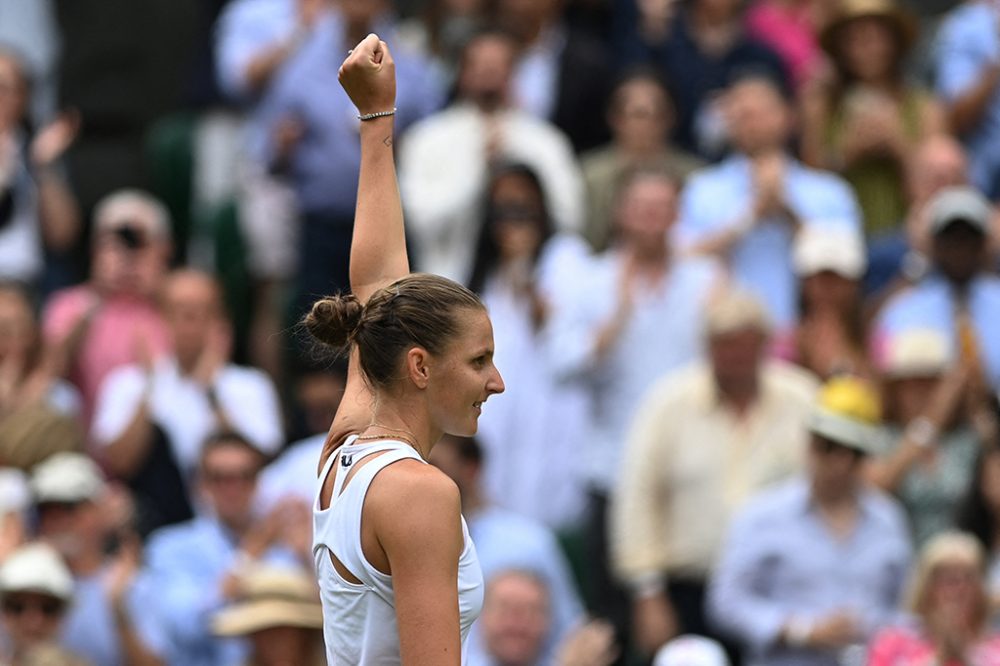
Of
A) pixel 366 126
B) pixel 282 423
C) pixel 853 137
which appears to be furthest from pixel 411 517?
pixel 853 137

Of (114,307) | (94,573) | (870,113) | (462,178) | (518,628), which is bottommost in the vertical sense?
(518,628)

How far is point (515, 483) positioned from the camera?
28.1ft

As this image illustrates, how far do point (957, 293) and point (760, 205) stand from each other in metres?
0.87

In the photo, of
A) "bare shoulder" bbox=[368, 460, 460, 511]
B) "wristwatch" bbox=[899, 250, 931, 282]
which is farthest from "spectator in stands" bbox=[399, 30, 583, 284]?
"bare shoulder" bbox=[368, 460, 460, 511]

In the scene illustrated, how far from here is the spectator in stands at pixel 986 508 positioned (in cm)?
748

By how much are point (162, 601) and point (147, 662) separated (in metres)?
0.36

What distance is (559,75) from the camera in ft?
33.1

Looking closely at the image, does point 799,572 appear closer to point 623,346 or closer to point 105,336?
point 623,346

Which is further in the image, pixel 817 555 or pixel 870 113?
pixel 870 113

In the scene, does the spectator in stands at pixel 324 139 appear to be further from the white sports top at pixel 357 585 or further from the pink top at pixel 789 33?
the white sports top at pixel 357 585

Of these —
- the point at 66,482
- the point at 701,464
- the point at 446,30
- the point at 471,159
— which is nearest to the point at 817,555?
the point at 701,464

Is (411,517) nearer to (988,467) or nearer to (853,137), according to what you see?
(988,467)

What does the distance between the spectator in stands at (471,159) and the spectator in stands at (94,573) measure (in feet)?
7.38

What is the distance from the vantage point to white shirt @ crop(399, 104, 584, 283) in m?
9.20
